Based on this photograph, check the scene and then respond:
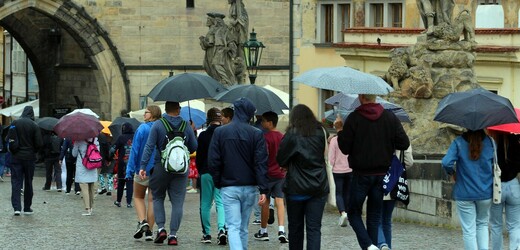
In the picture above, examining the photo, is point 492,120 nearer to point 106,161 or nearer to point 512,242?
point 512,242

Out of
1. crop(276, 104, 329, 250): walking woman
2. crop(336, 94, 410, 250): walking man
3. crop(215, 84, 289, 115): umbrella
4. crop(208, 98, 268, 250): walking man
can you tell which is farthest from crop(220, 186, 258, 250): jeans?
crop(215, 84, 289, 115): umbrella

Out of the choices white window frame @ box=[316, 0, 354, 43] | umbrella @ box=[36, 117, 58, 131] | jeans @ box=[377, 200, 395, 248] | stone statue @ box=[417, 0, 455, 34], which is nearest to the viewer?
jeans @ box=[377, 200, 395, 248]

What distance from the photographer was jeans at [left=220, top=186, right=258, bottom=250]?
597 inches

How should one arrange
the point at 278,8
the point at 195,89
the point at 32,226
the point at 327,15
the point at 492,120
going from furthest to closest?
the point at 278,8 → the point at 327,15 → the point at 32,226 → the point at 195,89 → the point at 492,120

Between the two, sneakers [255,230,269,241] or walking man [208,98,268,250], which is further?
sneakers [255,230,269,241]

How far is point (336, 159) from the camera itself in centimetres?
2042

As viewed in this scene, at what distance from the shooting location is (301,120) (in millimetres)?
14531

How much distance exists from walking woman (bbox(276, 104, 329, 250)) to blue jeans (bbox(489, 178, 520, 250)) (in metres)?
1.49

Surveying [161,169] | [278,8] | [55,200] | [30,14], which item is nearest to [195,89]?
[161,169]

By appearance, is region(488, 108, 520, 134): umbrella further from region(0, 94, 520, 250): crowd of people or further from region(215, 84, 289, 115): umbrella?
region(215, 84, 289, 115): umbrella

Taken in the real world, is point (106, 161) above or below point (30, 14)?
below

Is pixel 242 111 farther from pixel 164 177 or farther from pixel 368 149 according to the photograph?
pixel 164 177

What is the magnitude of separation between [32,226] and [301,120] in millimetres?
6697

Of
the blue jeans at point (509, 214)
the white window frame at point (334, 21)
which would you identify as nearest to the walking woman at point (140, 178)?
the blue jeans at point (509, 214)
